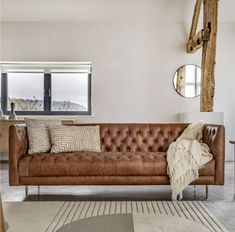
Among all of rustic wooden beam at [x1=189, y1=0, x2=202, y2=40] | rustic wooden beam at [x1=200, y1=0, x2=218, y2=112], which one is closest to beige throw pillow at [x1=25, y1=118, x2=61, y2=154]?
rustic wooden beam at [x1=200, y1=0, x2=218, y2=112]

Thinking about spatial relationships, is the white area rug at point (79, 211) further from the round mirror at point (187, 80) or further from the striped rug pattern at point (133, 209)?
the round mirror at point (187, 80)

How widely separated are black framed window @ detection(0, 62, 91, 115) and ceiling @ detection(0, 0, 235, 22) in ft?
3.43

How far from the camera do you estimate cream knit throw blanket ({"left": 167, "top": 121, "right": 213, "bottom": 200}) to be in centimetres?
345

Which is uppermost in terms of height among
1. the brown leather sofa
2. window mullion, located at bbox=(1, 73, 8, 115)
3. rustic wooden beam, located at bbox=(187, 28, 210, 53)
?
rustic wooden beam, located at bbox=(187, 28, 210, 53)

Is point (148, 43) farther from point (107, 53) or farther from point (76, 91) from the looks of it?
point (76, 91)

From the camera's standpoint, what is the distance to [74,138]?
3984 millimetres

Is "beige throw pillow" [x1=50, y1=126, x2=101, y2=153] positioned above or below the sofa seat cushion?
above

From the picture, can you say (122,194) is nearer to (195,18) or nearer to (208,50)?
(208,50)

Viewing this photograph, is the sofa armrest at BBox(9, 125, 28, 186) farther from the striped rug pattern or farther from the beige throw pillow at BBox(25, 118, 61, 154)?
the striped rug pattern

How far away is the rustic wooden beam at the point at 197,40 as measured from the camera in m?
5.36

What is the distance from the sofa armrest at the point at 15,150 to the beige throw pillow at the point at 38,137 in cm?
13

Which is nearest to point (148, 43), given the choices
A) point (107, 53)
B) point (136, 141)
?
point (107, 53)

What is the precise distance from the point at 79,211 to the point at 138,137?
1417 millimetres

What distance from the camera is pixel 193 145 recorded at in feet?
11.7
